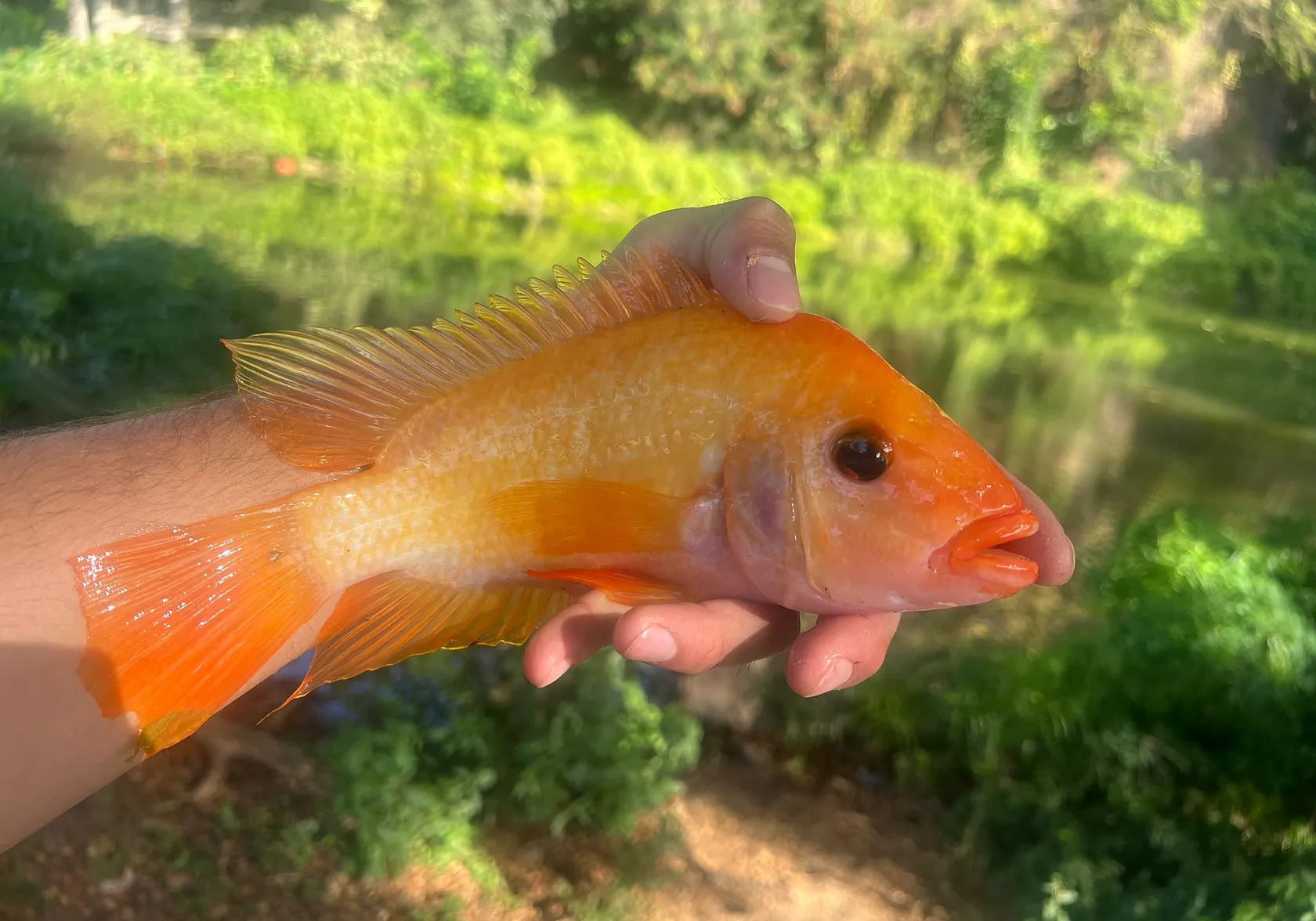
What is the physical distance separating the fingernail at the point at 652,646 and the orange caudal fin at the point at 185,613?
422 millimetres

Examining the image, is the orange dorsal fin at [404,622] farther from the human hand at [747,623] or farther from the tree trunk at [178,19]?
the tree trunk at [178,19]

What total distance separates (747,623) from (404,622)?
1.56ft

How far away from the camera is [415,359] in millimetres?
1084

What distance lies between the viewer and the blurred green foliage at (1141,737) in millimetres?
2639

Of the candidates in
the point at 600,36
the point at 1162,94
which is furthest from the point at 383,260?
the point at 1162,94

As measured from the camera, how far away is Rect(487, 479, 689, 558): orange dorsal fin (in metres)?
1.06

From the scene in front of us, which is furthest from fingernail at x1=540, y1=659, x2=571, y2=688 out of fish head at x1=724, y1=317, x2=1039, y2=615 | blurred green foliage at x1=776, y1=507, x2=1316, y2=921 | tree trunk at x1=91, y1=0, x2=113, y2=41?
tree trunk at x1=91, y1=0, x2=113, y2=41

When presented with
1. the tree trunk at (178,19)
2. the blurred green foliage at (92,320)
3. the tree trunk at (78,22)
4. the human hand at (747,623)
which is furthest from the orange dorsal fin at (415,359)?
the tree trunk at (178,19)

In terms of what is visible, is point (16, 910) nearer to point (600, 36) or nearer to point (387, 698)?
point (387, 698)

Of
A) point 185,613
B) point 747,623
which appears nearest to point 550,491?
point 747,623

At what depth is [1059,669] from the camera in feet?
11.2

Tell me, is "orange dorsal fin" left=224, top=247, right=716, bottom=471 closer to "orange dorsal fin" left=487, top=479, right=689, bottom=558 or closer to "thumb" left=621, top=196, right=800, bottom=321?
"thumb" left=621, top=196, right=800, bottom=321

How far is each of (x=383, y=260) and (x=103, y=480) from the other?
18.9 feet

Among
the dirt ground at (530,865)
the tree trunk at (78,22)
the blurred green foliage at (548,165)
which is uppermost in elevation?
the tree trunk at (78,22)
